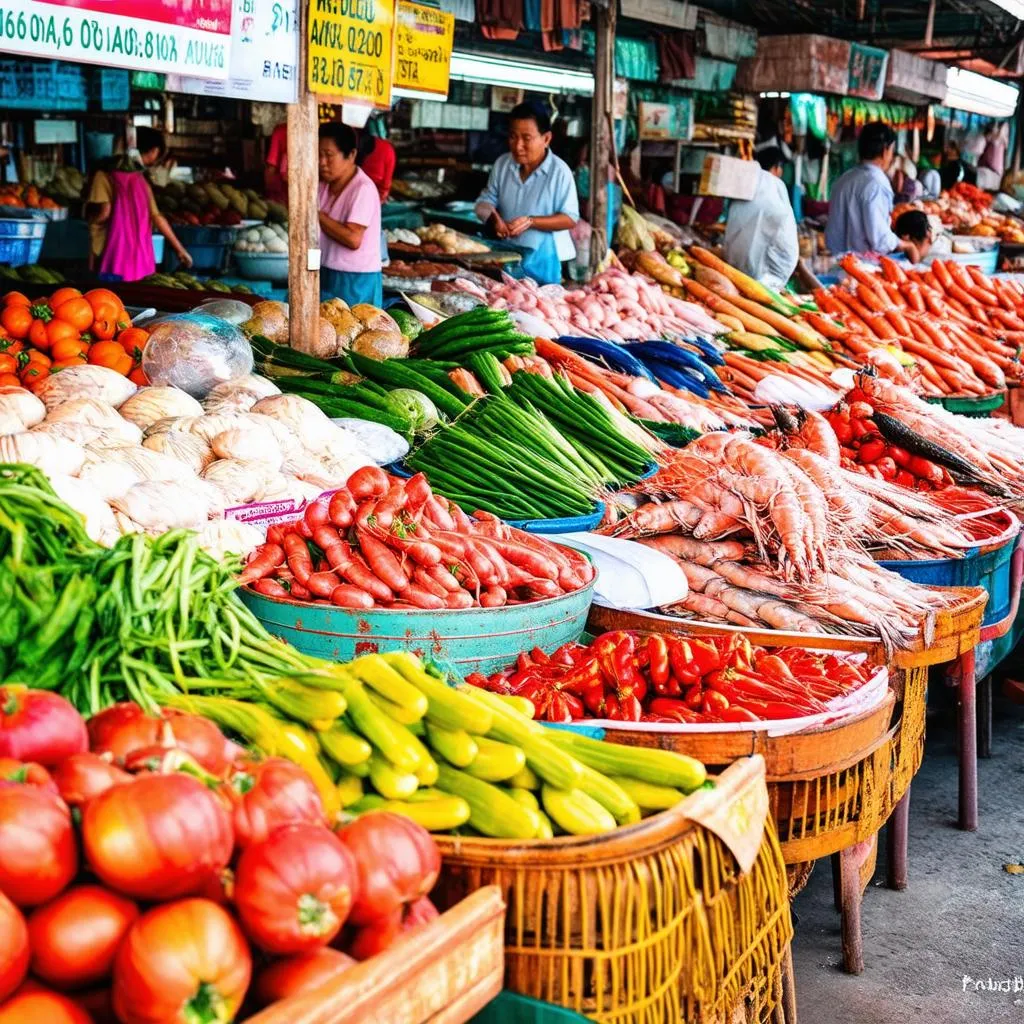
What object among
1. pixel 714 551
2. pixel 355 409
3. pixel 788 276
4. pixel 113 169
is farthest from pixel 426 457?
pixel 113 169

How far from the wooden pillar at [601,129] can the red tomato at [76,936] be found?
7810 mm

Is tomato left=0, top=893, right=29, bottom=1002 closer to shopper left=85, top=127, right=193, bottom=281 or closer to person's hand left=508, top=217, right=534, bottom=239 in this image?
person's hand left=508, top=217, right=534, bottom=239

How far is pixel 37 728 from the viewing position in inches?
72.1

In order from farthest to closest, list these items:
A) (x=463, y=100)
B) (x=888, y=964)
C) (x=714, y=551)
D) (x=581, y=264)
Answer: (x=463, y=100) < (x=581, y=264) < (x=714, y=551) < (x=888, y=964)

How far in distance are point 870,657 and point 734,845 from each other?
1745 mm

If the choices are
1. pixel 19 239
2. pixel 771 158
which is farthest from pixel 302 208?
pixel 771 158

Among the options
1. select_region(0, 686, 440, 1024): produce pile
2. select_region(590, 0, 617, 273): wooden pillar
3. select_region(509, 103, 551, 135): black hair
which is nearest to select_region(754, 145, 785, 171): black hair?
select_region(590, 0, 617, 273): wooden pillar

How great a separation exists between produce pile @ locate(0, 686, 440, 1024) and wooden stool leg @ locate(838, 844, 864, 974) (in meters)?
2.13

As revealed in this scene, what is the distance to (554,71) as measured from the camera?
30.6 ft

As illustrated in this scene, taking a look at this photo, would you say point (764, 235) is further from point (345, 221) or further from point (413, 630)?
point (413, 630)

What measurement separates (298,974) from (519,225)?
6.97m

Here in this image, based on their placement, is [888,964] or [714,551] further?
[714,551]

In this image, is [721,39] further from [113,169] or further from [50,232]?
[50,232]

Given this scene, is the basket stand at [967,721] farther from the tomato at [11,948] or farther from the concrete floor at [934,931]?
the tomato at [11,948]
